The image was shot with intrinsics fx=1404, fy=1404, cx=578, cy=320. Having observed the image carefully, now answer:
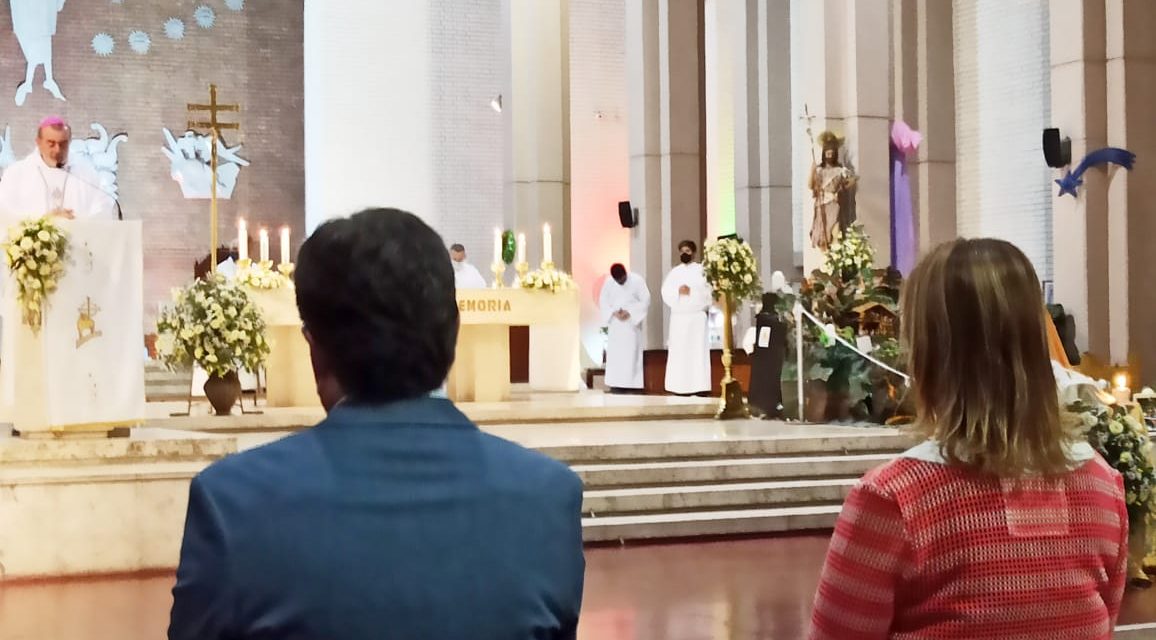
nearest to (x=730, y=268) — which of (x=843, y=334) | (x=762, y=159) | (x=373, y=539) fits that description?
(x=843, y=334)

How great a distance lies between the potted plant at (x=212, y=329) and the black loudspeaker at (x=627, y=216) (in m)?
8.24

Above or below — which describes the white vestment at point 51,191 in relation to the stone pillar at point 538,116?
below

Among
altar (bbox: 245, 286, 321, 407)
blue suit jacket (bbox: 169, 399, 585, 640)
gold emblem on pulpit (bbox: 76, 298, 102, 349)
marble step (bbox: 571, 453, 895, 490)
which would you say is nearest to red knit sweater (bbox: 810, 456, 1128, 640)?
blue suit jacket (bbox: 169, 399, 585, 640)

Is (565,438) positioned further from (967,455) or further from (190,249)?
(190,249)

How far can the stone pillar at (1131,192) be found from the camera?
494 inches

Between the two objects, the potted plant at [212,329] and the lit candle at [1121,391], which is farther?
the potted plant at [212,329]

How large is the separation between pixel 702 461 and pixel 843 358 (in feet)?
7.28

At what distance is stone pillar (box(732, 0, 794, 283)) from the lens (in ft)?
56.7

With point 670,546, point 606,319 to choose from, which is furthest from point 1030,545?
point 606,319

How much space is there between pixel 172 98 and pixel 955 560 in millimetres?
19292

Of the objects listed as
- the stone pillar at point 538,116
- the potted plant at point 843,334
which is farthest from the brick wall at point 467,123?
the potted plant at point 843,334

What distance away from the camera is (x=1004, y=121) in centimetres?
1616

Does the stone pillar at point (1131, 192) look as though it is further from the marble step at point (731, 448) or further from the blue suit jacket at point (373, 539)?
the blue suit jacket at point (373, 539)

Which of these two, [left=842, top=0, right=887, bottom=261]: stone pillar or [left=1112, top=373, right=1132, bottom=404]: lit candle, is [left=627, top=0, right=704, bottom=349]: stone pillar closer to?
[left=842, top=0, right=887, bottom=261]: stone pillar
